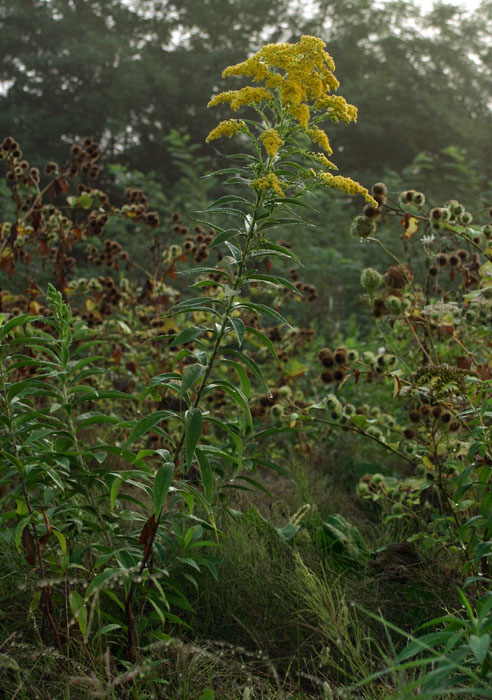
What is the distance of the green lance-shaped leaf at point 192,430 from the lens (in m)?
1.58

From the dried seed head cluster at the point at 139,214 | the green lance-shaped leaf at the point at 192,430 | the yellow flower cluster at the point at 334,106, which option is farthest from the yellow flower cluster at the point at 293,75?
the dried seed head cluster at the point at 139,214

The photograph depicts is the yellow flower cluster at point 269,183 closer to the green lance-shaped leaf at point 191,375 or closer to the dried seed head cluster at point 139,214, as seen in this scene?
the green lance-shaped leaf at point 191,375

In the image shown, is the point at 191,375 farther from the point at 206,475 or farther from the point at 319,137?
the point at 319,137

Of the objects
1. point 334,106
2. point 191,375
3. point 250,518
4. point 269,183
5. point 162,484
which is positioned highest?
point 334,106

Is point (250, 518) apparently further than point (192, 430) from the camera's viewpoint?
Yes

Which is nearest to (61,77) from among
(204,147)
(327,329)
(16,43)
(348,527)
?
(16,43)

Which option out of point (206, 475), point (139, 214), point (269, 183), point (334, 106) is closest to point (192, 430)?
point (206, 475)

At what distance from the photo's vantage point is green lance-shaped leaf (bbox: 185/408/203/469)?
5.17ft

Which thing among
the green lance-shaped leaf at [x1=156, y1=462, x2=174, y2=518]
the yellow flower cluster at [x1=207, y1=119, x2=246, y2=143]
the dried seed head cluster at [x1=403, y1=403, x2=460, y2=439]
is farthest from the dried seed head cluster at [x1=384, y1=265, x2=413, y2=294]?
the green lance-shaped leaf at [x1=156, y1=462, x2=174, y2=518]

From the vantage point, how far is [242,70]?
1.72 m

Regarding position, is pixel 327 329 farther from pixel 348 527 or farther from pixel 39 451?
pixel 39 451

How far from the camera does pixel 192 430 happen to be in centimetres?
161

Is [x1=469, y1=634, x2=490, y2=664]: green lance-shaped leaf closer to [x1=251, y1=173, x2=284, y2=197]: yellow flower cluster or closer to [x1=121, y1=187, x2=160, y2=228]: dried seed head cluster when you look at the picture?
[x1=251, y1=173, x2=284, y2=197]: yellow flower cluster

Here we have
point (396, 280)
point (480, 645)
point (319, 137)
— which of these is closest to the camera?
Result: point (480, 645)
